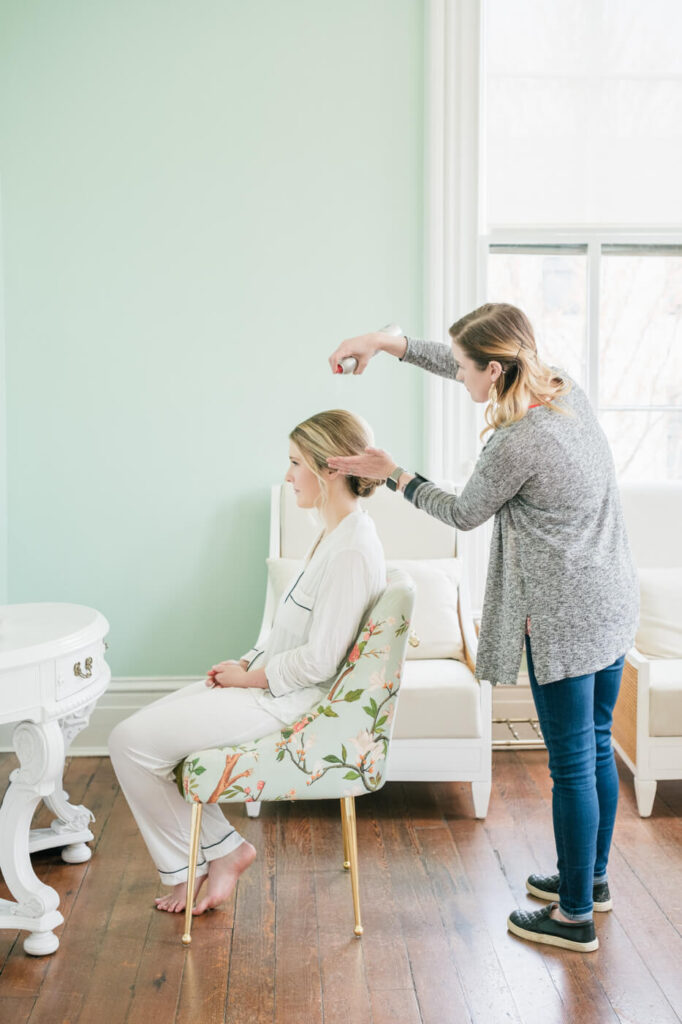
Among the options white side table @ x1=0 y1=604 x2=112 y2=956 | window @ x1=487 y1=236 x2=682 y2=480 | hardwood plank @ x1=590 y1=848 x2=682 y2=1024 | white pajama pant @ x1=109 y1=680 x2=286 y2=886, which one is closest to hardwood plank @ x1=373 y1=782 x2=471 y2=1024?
hardwood plank @ x1=590 y1=848 x2=682 y2=1024

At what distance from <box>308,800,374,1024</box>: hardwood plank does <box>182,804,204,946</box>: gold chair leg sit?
30 cm

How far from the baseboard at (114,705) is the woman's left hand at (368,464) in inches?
67.6

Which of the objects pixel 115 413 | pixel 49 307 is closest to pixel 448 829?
pixel 115 413

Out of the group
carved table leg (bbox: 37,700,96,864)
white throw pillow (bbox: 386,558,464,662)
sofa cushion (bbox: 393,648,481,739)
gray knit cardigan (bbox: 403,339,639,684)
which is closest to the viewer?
gray knit cardigan (bbox: 403,339,639,684)

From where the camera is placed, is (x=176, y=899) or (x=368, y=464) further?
(x=176, y=899)

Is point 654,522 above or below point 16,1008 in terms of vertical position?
above

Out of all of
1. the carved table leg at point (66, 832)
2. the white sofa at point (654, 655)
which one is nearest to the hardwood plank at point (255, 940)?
the carved table leg at point (66, 832)

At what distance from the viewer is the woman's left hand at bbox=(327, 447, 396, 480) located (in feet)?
6.74

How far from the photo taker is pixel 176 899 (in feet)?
7.57

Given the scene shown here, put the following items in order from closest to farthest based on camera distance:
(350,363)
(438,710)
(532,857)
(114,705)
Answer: (350,363)
(532,857)
(438,710)
(114,705)

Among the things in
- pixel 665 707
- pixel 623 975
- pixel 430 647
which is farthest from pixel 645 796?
pixel 623 975

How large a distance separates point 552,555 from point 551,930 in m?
0.85

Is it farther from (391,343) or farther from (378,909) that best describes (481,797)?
→ (391,343)

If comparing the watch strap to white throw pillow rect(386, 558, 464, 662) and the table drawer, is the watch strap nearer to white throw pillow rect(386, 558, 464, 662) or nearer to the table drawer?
the table drawer
